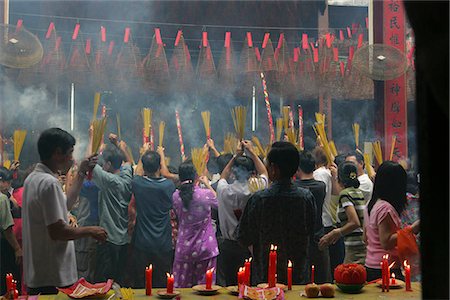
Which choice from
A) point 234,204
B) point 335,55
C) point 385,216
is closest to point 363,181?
point 234,204

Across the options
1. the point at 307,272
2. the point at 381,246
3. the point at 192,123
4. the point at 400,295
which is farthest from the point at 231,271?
the point at 192,123

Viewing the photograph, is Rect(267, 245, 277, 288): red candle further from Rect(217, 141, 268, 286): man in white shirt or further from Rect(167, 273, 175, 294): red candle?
Rect(217, 141, 268, 286): man in white shirt

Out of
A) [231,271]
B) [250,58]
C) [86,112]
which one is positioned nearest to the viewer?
[231,271]

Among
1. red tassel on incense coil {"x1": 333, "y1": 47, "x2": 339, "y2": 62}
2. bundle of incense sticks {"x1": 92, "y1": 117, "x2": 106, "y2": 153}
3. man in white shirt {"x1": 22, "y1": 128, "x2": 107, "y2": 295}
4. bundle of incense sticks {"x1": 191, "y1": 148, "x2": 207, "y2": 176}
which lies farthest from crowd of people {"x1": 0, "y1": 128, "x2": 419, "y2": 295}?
red tassel on incense coil {"x1": 333, "y1": 47, "x2": 339, "y2": 62}

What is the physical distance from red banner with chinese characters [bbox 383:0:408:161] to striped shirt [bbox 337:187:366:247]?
1.81m

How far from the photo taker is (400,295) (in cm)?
227

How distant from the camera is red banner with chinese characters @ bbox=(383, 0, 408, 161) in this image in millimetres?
4848

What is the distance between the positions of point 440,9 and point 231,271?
3.04 meters

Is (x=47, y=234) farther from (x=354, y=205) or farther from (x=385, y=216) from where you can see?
(x=354, y=205)

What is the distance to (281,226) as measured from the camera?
2.60 m

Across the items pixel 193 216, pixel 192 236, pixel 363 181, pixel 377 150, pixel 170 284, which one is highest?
pixel 377 150

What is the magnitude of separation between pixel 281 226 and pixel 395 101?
2.77 m

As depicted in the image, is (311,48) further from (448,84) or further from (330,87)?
(448,84)

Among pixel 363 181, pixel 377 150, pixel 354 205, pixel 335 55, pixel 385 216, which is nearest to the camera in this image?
A: pixel 385 216
